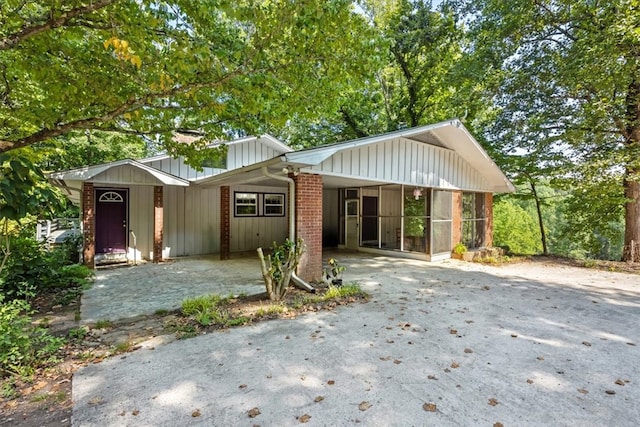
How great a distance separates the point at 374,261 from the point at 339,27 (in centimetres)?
706

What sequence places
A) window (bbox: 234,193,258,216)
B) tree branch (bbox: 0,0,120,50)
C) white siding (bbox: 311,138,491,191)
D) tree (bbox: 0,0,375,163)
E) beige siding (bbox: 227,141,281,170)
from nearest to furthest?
tree branch (bbox: 0,0,120,50) → tree (bbox: 0,0,375,163) → white siding (bbox: 311,138,491,191) → beige siding (bbox: 227,141,281,170) → window (bbox: 234,193,258,216)

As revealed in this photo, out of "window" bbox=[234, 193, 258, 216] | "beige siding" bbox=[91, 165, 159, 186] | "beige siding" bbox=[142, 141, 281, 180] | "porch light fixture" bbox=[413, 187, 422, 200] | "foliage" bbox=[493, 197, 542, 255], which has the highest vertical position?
"beige siding" bbox=[142, 141, 281, 180]

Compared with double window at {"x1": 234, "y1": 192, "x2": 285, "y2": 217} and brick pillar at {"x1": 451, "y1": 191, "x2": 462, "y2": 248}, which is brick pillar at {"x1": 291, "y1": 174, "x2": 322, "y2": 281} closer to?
double window at {"x1": 234, "y1": 192, "x2": 285, "y2": 217}

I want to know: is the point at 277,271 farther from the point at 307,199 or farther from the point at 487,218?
the point at 487,218

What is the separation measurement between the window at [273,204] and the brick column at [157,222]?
382cm

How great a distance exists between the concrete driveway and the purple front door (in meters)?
7.08

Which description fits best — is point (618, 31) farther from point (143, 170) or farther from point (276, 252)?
point (143, 170)

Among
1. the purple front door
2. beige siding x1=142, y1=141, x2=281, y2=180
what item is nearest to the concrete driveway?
beige siding x1=142, y1=141, x2=281, y2=180

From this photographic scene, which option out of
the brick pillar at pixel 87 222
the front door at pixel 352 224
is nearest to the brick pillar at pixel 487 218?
the front door at pixel 352 224

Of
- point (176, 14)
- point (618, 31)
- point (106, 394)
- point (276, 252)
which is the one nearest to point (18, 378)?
point (106, 394)

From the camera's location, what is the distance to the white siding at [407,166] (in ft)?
24.1

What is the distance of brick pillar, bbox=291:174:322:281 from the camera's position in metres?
6.45

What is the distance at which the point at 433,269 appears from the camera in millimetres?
8742

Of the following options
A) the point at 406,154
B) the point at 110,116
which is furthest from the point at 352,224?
the point at 110,116
